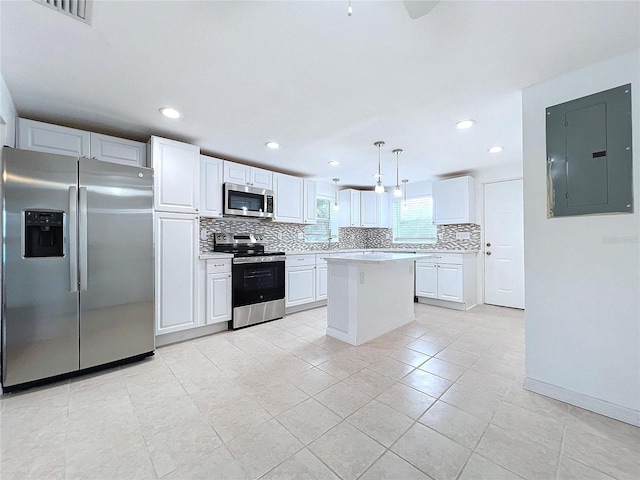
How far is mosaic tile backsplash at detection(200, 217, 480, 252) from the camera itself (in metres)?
3.85

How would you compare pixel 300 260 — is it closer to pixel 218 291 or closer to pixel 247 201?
pixel 247 201

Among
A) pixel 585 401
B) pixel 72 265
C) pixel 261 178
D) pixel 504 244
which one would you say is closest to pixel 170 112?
pixel 72 265

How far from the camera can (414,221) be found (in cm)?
546

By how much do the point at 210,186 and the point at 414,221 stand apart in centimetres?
391

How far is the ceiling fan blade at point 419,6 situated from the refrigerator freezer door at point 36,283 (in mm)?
2639

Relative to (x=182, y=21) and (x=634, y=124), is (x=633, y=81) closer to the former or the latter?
(x=634, y=124)

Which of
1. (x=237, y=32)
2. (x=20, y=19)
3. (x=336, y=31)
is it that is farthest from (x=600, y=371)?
(x=20, y=19)

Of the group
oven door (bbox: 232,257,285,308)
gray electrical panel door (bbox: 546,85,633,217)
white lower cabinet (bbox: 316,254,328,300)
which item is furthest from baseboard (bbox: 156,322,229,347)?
gray electrical panel door (bbox: 546,85,633,217)

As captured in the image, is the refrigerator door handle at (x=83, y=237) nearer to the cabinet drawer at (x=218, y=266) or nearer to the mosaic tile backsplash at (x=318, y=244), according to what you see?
the cabinet drawer at (x=218, y=266)

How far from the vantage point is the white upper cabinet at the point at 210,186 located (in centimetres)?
336

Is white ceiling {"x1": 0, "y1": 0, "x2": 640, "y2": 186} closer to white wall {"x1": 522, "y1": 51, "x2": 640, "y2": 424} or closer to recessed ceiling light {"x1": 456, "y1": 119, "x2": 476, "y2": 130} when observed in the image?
recessed ceiling light {"x1": 456, "y1": 119, "x2": 476, "y2": 130}

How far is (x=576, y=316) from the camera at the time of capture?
183cm

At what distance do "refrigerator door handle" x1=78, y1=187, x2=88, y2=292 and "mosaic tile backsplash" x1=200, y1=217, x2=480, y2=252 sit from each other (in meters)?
1.46

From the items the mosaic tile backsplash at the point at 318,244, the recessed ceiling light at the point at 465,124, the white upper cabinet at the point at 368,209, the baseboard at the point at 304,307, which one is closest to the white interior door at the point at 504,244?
the mosaic tile backsplash at the point at 318,244
